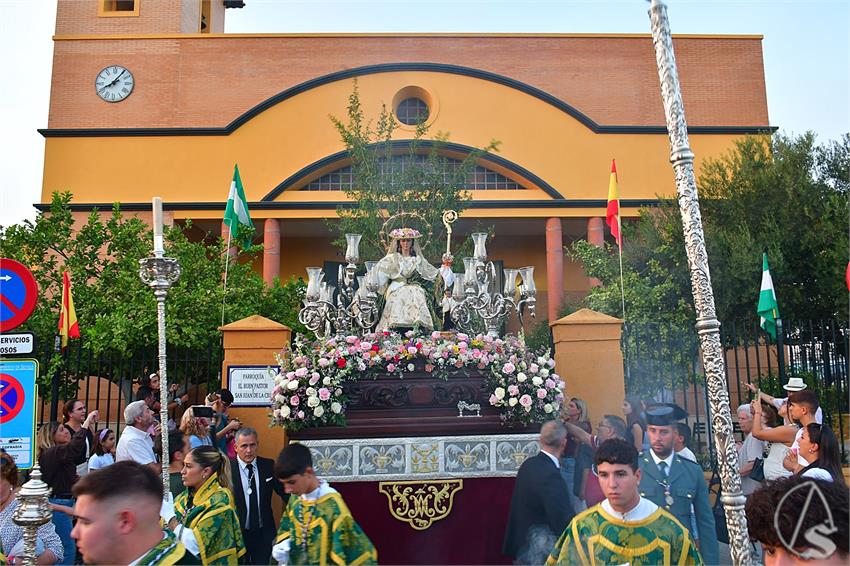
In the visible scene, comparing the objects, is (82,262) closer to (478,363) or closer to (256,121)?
(256,121)

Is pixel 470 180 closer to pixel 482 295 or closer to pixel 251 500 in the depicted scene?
pixel 482 295

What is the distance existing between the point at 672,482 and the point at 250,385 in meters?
5.85

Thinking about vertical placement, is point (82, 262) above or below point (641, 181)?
below

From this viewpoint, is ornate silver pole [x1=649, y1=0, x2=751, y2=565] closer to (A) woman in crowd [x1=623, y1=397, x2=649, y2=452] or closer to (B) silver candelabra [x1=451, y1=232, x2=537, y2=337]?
(A) woman in crowd [x1=623, y1=397, x2=649, y2=452]

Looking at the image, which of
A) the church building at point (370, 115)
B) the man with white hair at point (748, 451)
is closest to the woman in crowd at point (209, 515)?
the man with white hair at point (748, 451)

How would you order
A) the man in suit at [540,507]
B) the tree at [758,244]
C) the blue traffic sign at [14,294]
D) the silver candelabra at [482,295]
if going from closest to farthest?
the blue traffic sign at [14,294]
the man in suit at [540,507]
the silver candelabra at [482,295]
the tree at [758,244]

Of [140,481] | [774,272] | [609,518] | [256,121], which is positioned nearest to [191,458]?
[140,481]

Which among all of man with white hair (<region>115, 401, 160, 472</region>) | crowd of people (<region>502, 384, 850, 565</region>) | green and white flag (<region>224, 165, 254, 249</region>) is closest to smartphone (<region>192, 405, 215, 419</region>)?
man with white hair (<region>115, 401, 160, 472</region>)

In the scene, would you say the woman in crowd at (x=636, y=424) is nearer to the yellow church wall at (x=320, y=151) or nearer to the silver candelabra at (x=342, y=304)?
the silver candelabra at (x=342, y=304)

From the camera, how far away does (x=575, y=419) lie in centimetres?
882

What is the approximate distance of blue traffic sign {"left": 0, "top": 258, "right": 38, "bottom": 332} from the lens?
231 inches

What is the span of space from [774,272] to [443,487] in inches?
544

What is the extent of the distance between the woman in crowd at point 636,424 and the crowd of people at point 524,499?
2cm

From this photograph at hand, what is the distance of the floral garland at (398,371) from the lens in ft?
26.8
